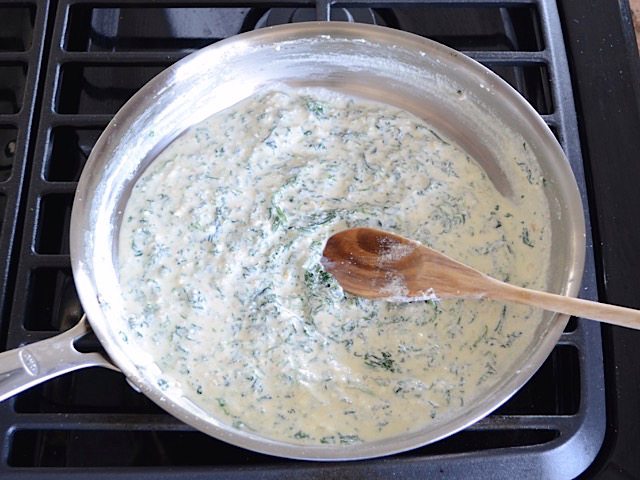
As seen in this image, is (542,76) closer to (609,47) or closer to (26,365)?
(609,47)

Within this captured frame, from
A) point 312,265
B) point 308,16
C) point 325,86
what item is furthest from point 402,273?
point 308,16

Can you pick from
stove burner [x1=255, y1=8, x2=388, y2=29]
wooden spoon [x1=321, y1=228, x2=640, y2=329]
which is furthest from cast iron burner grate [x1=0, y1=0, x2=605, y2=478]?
wooden spoon [x1=321, y1=228, x2=640, y2=329]

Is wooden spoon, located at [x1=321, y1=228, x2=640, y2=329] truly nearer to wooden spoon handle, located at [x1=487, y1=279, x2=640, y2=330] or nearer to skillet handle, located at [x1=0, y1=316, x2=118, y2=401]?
wooden spoon handle, located at [x1=487, y1=279, x2=640, y2=330]

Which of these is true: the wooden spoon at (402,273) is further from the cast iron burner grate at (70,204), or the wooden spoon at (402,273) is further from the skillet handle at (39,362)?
the skillet handle at (39,362)

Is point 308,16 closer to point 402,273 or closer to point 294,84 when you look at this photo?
point 294,84

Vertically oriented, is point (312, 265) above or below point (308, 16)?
below
